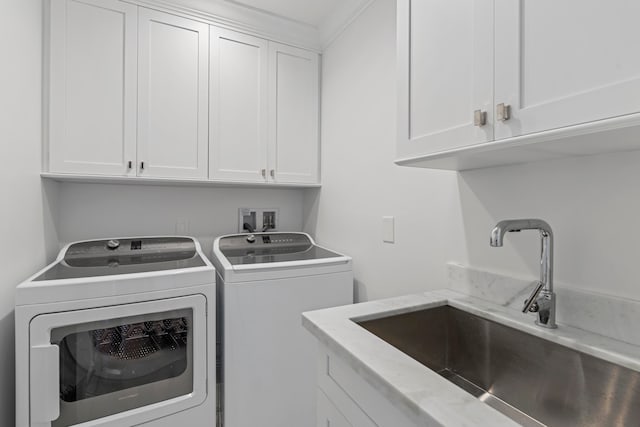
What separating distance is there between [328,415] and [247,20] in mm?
2269

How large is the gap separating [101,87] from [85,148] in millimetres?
353

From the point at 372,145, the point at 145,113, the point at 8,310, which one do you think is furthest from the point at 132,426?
the point at 372,145

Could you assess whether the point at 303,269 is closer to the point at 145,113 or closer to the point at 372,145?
the point at 372,145

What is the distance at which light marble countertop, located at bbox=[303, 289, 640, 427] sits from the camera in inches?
21.8

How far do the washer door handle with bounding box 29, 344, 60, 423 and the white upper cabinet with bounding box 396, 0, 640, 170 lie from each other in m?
1.57

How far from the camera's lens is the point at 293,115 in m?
2.23

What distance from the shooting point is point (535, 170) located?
39.4 inches

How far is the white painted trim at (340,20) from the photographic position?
1834 millimetres

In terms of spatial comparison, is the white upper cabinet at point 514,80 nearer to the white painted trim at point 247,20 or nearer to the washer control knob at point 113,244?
the white painted trim at point 247,20

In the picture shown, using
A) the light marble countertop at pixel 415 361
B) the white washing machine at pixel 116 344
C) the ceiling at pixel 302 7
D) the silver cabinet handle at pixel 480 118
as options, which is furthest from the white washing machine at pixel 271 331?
the ceiling at pixel 302 7

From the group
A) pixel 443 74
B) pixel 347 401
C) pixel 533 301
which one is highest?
pixel 443 74

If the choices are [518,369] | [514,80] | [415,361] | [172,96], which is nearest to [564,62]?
[514,80]

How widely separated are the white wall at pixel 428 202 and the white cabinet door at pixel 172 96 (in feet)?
2.91

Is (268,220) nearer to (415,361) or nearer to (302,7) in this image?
(302,7)
